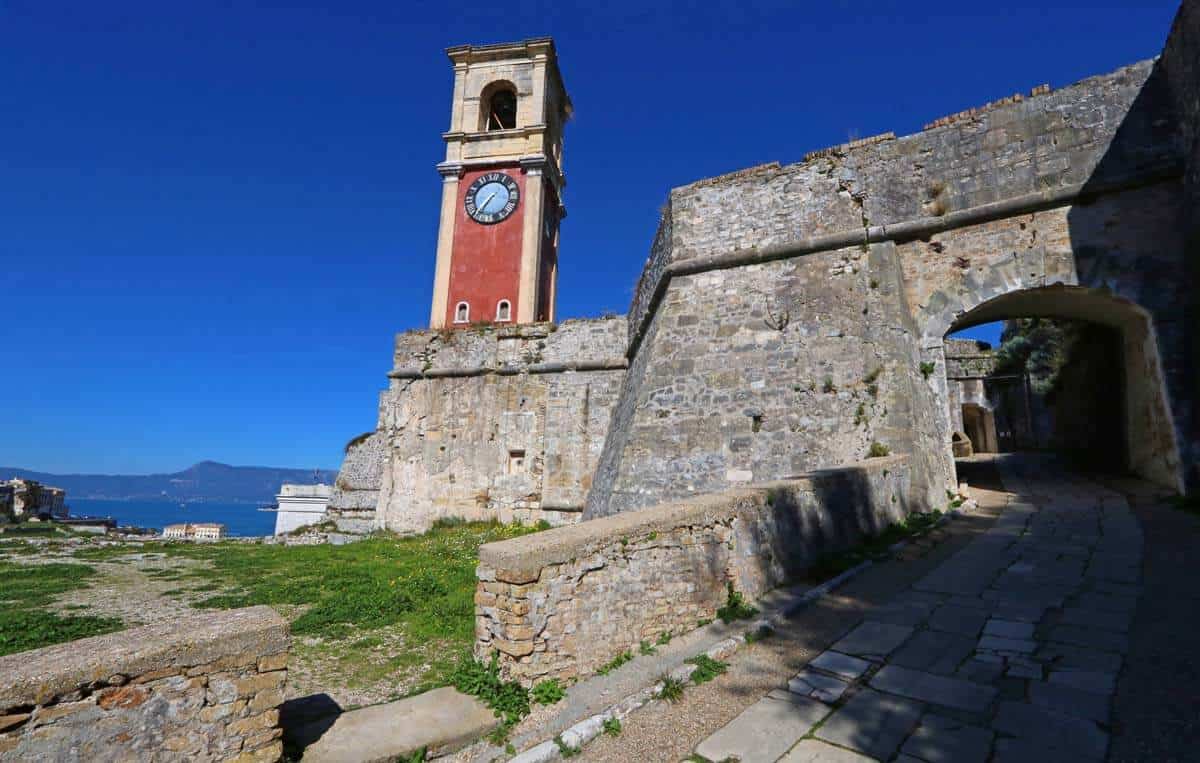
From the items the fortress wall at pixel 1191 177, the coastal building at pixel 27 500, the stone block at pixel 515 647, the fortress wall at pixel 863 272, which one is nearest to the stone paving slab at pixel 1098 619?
the stone block at pixel 515 647

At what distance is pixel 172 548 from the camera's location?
1187 cm

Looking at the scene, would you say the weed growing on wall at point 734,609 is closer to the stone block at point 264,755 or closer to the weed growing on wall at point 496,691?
the weed growing on wall at point 496,691

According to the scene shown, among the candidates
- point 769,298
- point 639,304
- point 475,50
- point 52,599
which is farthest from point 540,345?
point 475,50

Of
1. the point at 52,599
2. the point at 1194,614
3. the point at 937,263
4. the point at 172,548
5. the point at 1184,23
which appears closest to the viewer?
the point at 1194,614

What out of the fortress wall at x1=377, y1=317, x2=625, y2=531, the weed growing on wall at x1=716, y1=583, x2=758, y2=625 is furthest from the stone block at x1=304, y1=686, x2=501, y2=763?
the fortress wall at x1=377, y1=317, x2=625, y2=531

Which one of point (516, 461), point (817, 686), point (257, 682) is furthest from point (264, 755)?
point (516, 461)

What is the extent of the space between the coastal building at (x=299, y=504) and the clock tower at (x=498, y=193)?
12581 mm

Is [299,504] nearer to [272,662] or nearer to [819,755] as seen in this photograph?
[272,662]

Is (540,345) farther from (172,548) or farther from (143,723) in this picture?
(143,723)

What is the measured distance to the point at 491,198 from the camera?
24.7 m

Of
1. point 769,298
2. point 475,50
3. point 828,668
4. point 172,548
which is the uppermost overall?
point 475,50

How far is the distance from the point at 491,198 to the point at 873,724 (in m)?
25.0

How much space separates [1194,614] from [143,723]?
6.03 metres

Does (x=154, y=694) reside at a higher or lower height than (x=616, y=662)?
higher
